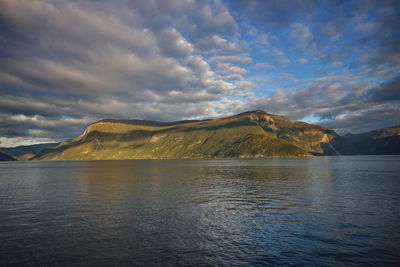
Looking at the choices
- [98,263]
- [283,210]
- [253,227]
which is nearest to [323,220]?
[283,210]

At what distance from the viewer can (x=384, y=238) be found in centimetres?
2600

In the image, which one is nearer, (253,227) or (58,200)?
(253,227)

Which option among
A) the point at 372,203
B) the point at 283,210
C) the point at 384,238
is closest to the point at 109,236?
the point at 283,210

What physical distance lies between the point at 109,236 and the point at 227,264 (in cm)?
1501

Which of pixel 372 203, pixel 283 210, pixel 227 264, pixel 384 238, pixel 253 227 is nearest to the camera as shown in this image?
pixel 227 264

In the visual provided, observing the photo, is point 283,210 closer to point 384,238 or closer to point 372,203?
point 384,238

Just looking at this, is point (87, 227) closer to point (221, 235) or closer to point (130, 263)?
point (130, 263)

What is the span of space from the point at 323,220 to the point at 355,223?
148 inches

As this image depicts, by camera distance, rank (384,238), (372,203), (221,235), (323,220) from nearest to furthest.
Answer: (384,238) → (221,235) → (323,220) → (372,203)

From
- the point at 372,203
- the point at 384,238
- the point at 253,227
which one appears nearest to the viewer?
the point at 384,238

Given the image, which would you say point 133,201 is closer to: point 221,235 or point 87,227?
point 87,227

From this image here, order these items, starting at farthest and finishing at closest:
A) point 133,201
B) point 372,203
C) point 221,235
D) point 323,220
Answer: point 133,201
point 372,203
point 323,220
point 221,235

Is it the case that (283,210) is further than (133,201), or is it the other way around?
(133,201)

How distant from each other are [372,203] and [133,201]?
45.4 meters
